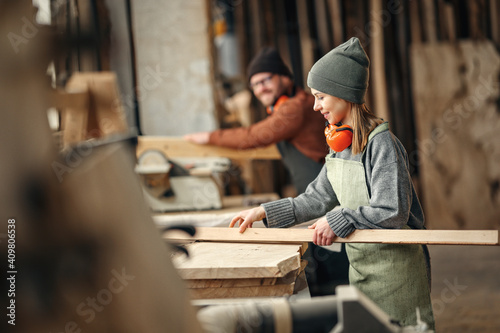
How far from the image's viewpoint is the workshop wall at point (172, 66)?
4.56 m

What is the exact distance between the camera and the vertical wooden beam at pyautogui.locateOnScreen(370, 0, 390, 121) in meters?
6.39

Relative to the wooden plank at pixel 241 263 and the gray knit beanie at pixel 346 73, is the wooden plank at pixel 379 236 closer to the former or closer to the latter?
the wooden plank at pixel 241 263

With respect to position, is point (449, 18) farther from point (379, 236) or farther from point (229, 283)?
point (229, 283)

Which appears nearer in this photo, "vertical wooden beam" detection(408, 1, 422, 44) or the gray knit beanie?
the gray knit beanie

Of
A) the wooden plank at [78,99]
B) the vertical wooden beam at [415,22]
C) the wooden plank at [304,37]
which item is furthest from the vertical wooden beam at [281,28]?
the wooden plank at [78,99]

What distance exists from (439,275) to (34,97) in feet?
17.5

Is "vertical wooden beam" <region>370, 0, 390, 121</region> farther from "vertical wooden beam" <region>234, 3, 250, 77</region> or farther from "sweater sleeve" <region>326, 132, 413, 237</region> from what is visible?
"sweater sleeve" <region>326, 132, 413, 237</region>

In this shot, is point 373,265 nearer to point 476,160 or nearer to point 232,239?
point 232,239

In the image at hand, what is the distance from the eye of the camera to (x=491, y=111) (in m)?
6.35

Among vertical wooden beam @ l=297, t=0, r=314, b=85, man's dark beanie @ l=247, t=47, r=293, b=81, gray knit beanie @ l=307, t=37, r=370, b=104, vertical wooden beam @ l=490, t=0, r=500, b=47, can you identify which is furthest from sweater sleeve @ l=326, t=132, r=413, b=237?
vertical wooden beam @ l=490, t=0, r=500, b=47

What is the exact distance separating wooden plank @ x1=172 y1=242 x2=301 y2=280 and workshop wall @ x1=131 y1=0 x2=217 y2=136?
9.12 feet

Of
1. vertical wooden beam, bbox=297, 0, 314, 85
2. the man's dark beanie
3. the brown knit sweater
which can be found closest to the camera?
the brown knit sweater

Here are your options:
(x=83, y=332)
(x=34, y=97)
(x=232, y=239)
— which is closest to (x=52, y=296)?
(x=83, y=332)

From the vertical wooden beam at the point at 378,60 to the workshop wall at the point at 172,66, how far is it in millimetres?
2637
